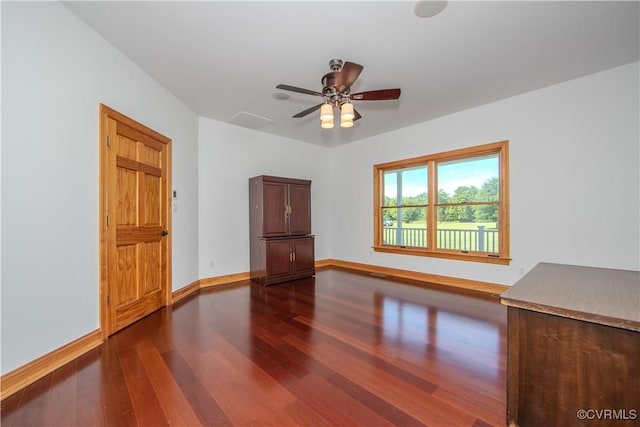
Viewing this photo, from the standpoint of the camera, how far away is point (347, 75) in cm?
242

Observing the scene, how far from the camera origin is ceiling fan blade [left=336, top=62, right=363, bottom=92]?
2281 mm

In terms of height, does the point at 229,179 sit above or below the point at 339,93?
below

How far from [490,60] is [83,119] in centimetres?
386

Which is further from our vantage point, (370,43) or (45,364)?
(370,43)

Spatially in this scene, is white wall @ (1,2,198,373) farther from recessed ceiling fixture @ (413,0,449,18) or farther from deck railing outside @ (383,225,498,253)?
deck railing outside @ (383,225,498,253)

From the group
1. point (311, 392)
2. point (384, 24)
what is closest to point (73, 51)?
point (384, 24)

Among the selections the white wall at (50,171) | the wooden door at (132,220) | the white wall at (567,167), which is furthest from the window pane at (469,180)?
the white wall at (50,171)

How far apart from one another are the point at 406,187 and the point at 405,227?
76 centimetres

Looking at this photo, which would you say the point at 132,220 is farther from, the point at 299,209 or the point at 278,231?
the point at 299,209

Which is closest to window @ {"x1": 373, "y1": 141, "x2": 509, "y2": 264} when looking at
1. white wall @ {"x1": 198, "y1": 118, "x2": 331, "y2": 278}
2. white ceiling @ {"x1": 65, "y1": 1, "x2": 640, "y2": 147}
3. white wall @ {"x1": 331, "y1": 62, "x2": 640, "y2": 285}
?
white wall @ {"x1": 331, "y1": 62, "x2": 640, "y2": 285}

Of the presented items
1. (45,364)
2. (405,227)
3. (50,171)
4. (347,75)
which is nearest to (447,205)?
(405,227)

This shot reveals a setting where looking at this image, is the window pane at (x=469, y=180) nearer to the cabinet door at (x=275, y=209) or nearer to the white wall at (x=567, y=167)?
the white wall at (x=567, y=167)

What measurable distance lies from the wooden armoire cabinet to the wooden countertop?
3510 millimetres

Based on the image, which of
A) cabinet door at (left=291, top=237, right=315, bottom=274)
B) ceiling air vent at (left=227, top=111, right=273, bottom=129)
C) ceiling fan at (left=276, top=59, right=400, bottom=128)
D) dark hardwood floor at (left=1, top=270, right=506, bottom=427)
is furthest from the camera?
cabinet door at (left=291, top=237, right=315, bottom=274)
